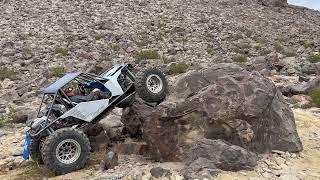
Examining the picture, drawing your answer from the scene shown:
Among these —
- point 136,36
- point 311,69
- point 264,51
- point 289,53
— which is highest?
point 311,69

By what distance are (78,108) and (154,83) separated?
1.82 m

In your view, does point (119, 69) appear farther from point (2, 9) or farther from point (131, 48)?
point (2, 9)

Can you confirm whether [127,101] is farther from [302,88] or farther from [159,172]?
[302,88]

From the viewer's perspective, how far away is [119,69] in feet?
36.9

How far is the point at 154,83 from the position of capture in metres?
11.0

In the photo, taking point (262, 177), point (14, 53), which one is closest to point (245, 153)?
point (262, 177)

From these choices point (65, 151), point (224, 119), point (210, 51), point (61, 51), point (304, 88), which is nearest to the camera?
point (224, 119)

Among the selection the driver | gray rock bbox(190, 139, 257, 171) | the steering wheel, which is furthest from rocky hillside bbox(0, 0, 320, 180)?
the steering wheel

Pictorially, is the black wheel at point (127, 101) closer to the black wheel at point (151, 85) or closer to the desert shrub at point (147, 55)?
the black wheel at point (151, 85)

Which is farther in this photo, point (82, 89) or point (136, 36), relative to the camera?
point (136, 36)

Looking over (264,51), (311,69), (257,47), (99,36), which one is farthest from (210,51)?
(311,69)

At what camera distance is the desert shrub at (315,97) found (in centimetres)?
1509

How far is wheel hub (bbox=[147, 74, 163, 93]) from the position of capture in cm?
1083

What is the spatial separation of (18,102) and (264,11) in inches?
1211
